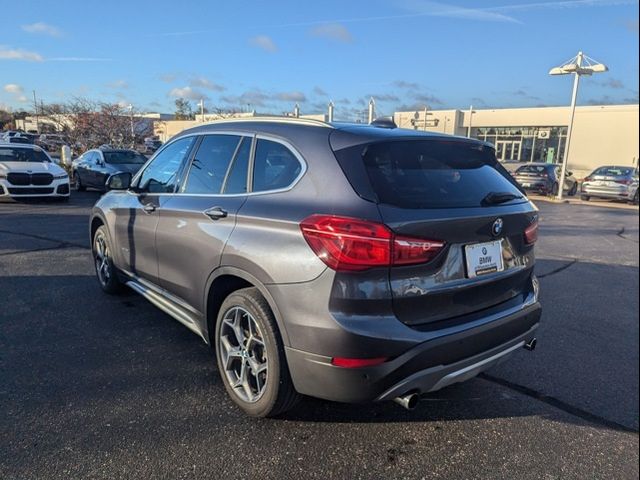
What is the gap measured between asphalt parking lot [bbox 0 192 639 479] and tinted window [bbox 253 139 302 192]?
1.44 m

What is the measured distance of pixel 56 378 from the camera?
3.35 m

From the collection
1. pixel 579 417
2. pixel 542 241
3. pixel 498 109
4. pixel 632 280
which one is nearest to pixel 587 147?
pixel 498 109

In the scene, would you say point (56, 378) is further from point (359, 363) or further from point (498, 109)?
point (498, 109)

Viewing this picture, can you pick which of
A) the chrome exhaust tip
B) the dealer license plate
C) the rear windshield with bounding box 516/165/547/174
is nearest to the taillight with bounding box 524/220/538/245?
the dealer license plate

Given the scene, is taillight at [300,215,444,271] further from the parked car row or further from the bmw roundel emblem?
the parked car row

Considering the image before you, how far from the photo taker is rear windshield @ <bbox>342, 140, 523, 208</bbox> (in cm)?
254

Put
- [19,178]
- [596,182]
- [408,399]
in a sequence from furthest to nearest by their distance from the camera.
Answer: [596,182]
[19,178]
[408,399]

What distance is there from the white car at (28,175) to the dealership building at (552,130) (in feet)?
81.4

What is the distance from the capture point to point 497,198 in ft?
9.53

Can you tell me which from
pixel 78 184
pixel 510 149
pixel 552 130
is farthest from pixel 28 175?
pixel 510 149

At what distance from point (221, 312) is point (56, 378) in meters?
1.33

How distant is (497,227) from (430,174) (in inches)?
19.2

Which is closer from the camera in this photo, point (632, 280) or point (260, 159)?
point (260, 159)

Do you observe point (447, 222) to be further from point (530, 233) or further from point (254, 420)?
point (254, 420)
